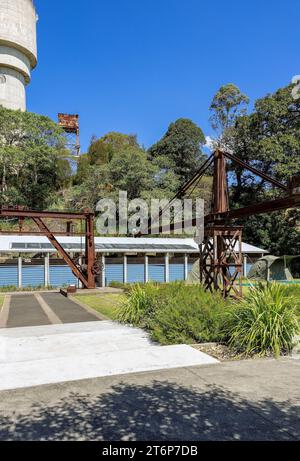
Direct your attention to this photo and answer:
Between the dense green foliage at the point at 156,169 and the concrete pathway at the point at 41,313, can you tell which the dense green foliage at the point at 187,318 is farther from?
the dense green foliage at the point at 156,169

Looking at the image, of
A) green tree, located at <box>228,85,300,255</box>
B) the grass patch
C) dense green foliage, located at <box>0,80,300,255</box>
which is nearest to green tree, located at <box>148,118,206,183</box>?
dense green foliage, located at <box>0,80,300,255</box>

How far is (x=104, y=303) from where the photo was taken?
55.2 ft

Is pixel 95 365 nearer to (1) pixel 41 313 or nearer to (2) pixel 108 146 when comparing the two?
(1) pixel 41 313

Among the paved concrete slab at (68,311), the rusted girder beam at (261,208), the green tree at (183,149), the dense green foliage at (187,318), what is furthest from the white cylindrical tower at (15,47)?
the dense green foliage at (187,318)

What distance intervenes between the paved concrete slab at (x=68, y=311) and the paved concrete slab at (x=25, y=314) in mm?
553

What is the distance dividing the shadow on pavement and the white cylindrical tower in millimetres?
50183

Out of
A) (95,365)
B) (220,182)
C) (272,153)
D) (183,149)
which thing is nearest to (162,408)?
(95,365)

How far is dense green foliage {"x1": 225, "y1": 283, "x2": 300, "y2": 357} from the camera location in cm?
758

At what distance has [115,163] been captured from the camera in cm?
4059

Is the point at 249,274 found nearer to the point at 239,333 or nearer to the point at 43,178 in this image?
the point at 239,333

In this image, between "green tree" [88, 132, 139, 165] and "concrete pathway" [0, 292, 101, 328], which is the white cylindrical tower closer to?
"green tree" [88, 132, 139, 165]

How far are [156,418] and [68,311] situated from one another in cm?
1072

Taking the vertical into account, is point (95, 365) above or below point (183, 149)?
below
